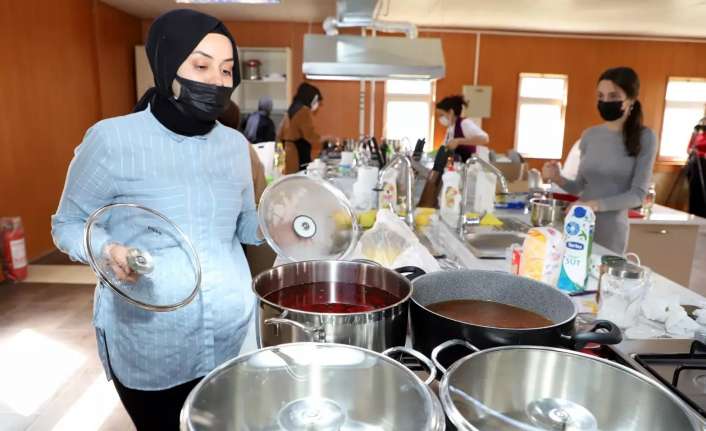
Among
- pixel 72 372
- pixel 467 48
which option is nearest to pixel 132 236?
pixel 72 372

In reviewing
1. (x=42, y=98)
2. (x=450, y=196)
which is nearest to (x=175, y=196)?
(x=450, y=196)

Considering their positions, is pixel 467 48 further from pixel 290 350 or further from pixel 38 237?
pixel 290 350

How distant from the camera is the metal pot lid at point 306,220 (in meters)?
1.18

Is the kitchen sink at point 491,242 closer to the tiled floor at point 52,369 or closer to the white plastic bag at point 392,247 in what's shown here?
the white plastic bag at point 392,247

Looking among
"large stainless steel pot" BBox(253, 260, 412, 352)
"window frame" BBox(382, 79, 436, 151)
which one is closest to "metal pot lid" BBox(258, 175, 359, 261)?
"large stainless steel pot" BBox(253, 260, 412, 352)

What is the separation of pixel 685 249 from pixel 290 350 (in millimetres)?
3246

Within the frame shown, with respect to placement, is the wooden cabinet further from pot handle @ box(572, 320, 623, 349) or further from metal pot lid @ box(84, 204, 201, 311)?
metal pot lid @ box(84, 204, 201, 311)

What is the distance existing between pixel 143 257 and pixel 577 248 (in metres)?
1.09

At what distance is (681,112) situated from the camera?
7523 mm

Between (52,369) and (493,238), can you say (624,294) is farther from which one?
(52,369)

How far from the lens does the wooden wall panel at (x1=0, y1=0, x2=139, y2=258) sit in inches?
161

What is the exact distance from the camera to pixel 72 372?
8.16 feet

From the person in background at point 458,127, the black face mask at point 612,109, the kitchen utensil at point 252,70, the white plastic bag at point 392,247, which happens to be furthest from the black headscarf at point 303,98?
the white plastic bag at point 392,247

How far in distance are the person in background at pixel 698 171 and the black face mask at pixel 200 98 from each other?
24.6 ft
